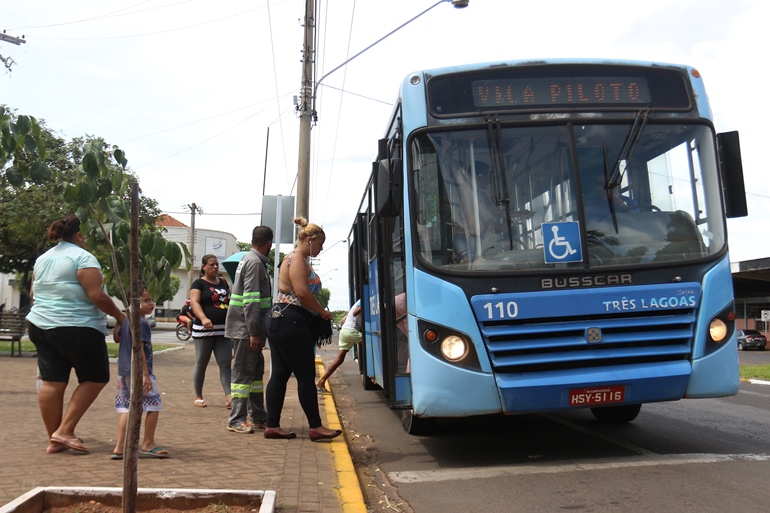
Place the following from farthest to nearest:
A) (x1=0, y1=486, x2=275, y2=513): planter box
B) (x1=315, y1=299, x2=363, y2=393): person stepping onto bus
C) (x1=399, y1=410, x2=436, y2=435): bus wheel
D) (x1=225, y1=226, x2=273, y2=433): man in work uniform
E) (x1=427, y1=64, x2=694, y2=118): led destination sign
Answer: (x1=315, y1=299, x2=363, y2=393): person stepping onto bus, (x1=225, y1=226, x2=273, y2=433): man in work uniform, (x1=399, y1=410, x2=436, y2=435): bus wheel, (x1=427, y1=64, x2=694, y2=118): led destination sign, (x1=0, y1=486, x2=275, y2=513): planter box

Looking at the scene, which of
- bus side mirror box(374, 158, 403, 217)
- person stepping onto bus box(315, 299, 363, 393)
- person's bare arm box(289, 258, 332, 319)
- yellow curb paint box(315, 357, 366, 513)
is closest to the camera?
yellow curb paint box(315, 357, 366, 513)

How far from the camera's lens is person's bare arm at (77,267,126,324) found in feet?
18.0

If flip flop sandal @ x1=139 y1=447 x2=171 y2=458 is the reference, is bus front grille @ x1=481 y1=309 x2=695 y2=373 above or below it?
above

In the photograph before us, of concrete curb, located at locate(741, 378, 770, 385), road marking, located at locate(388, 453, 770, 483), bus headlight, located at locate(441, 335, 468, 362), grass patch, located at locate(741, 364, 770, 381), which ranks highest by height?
bus headlight, located at locate(441, 335, 468, 362)

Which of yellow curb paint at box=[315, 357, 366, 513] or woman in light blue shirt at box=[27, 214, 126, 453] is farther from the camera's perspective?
woman in light blue shirt at box=[27, 214, 126, 453]

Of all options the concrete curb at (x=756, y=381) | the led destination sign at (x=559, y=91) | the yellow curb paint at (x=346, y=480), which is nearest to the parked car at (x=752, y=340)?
the concrete curb at (x=756, y=381)

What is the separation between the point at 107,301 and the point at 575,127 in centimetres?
383

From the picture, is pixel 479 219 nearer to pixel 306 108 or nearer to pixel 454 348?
pixel 454 348

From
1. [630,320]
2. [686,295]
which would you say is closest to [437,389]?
[630,320]

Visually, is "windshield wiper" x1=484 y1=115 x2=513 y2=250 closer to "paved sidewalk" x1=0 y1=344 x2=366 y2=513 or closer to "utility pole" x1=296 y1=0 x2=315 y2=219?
"paved sidewalk" x1=0 y1=344 x2=366 y2=513

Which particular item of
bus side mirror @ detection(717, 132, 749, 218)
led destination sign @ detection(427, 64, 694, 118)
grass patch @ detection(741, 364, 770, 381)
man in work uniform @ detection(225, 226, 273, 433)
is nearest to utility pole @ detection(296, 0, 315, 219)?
man in work uniform @ detection(225, 226, 273, 433)

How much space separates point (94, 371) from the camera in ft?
18.4

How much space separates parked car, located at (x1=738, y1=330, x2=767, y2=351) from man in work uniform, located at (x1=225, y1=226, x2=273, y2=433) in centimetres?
4096

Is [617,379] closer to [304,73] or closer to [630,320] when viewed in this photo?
[630,320]
